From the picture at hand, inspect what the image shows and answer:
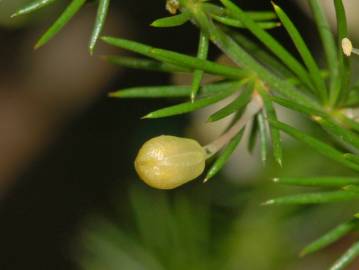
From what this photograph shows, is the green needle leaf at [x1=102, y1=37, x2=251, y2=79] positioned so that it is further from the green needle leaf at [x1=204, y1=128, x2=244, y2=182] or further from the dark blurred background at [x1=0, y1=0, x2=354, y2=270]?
the dark blurred background at [x1=0, y1=0, x2=354, y2=270]

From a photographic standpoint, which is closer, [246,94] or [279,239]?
[246,94]

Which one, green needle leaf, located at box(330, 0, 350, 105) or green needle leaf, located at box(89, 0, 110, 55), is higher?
green needle leaf, located at box(89, 0, 110, 55)

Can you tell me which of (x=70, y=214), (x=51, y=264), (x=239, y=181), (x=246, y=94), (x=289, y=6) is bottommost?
(x=51, y=264)

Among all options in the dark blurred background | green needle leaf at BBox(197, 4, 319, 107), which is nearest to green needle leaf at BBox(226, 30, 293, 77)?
green needle leaf at BBox(197, 4, 319, 107)

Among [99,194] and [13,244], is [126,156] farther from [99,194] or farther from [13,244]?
[13,244]

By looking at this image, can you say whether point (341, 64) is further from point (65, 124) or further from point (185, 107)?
point (65, 124)

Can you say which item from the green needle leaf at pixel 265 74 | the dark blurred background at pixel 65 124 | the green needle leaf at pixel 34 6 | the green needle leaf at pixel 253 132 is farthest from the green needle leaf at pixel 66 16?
the dark blurred background at pixel 65 124

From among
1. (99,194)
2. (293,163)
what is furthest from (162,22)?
(99,194)
